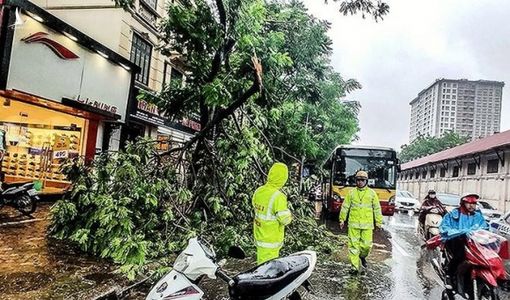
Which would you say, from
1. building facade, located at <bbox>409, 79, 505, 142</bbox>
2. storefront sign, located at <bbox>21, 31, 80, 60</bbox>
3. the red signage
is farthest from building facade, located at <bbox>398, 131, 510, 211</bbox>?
building facade, located at <bbox>409, 79, 505, 142</bbox>

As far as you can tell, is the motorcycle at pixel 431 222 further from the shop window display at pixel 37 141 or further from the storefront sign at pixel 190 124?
the storefront sign at pixel 190 124

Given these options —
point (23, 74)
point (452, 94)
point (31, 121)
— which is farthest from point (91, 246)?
point (452, 94)

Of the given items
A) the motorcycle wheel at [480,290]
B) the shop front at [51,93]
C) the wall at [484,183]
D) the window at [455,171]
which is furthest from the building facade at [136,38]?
the window at [455,171]

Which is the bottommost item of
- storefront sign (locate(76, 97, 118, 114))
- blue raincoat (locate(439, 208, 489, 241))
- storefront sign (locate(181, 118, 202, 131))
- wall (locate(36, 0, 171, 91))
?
blue raincoat (locate(439, 208, 489, 241))

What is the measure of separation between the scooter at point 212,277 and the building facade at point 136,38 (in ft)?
35.3

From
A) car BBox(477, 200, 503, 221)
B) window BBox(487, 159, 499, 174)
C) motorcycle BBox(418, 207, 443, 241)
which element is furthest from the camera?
window BBox(487, 159, 499, 174)

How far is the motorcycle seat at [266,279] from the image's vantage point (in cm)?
312

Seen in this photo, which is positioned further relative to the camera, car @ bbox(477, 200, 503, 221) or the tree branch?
car @ bbox(477, 200, 503, 221)

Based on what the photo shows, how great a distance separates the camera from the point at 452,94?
85250 mm

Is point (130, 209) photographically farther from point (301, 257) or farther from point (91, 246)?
point (301, 257)

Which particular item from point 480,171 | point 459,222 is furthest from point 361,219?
point 480,171

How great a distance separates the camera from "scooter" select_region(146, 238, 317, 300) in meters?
3.02

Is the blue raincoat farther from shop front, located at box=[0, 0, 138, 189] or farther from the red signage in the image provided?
the red signage

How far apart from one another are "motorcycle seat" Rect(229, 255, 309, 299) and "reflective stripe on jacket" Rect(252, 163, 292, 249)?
1.50 m
